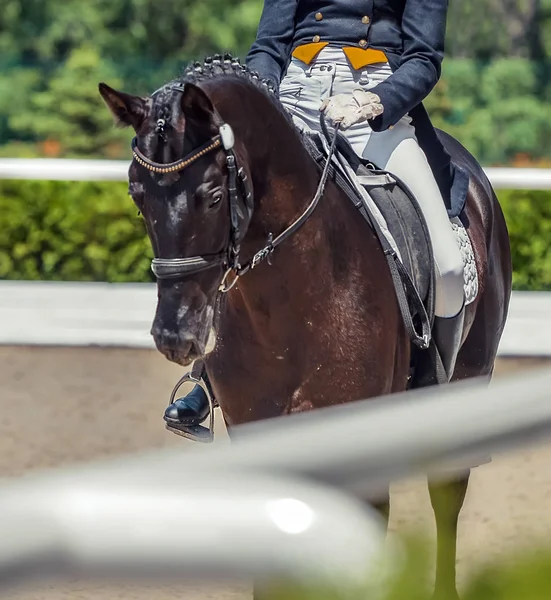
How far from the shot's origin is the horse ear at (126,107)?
129 inches

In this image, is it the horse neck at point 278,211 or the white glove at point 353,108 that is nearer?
the horse neck at point 278,211

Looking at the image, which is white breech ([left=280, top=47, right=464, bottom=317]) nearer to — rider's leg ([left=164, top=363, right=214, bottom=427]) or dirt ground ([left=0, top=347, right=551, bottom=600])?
rider's leg ([left=164, top=363, right=214, bottom=427])

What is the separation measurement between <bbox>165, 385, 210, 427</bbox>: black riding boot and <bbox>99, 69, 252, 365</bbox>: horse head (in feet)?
2.10

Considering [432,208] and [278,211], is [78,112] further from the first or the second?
[278,211]

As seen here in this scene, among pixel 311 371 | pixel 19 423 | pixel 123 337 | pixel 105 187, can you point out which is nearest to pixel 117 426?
pixel 19 423

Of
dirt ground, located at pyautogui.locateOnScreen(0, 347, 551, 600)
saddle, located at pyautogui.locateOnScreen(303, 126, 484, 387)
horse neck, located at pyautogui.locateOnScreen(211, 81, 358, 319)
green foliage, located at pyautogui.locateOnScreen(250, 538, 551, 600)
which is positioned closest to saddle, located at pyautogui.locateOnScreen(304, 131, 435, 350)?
saddle, located at pyautogui.locateOnScreen(303, 126, 484, 387)

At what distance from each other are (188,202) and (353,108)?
2.40 feet

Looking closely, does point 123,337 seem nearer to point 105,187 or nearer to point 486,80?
point 105,187

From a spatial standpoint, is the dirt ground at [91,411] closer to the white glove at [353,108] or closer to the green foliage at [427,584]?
the white glove at [353,108]

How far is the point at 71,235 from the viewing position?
366 inches

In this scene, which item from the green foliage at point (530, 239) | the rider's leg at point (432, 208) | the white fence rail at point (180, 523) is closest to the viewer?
the white fence rail at point (180, 523)

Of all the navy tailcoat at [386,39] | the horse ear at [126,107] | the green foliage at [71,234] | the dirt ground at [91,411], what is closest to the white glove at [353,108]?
the navy tailcoat at [386,39]

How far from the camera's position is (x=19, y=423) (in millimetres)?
6926

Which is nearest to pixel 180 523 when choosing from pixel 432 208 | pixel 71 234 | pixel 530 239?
pixel 432 208
